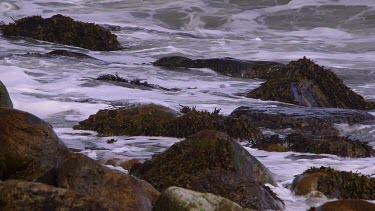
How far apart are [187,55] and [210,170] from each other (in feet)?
34.7

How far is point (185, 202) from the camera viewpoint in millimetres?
3408

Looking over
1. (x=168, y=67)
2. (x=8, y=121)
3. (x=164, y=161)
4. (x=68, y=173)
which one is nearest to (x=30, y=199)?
(x=68, y=173)

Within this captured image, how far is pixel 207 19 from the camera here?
22.5 metres

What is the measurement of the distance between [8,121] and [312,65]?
5.85 metres

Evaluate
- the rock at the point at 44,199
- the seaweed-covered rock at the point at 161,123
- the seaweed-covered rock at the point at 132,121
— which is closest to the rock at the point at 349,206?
the rock at the point at 44,199

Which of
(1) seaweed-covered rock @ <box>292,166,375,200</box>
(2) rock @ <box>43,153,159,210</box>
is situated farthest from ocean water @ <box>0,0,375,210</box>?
(2) rock @ <box>43,153,159,210</box>

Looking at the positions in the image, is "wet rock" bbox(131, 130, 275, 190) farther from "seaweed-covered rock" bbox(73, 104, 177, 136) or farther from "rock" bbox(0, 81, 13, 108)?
"seaweed-covered rock" bbox(73, 104, 177, 136)

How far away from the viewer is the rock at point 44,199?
10.3 ft

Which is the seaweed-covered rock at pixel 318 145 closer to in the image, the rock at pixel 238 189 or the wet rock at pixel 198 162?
the wet rock at pixel 198 162

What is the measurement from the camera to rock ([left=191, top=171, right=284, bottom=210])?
456 cm

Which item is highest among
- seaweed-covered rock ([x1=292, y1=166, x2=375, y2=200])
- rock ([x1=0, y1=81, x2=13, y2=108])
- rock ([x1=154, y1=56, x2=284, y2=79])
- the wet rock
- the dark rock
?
the dark rock

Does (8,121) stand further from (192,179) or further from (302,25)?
(302,25)

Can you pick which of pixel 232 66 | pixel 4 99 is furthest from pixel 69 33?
pixel 4 99

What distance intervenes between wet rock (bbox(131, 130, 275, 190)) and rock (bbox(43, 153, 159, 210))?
1.08 meters
